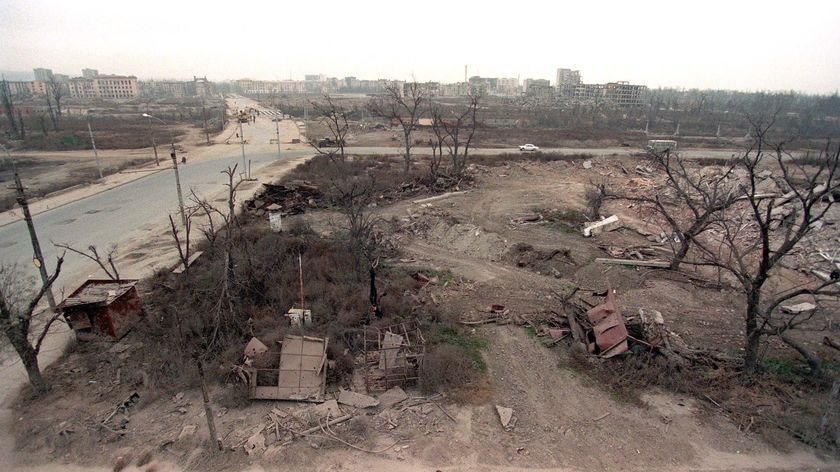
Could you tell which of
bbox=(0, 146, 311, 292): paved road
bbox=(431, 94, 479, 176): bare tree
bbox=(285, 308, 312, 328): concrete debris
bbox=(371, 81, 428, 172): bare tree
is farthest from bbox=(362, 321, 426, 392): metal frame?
bbox=(371, 81, 428, 172): bare tree

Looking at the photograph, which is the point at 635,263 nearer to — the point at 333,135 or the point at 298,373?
the point at 298,373

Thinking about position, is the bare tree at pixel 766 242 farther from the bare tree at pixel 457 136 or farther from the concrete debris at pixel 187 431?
Answer: the bare tree at pixel 457 136

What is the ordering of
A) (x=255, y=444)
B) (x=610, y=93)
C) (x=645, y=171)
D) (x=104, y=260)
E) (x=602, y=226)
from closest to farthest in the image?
(x=255, y=444), (x=104, y=260), (x=602, y=226), (x=645, y=171), (x=610, y=93)

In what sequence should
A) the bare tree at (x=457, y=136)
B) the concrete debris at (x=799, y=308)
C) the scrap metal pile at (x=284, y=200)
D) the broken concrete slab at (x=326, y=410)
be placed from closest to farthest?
1. the broken concrete slab at (x=326, y=410)
2. the concrete debris at (x=799, y=308)
3. the scrap metal pile at (x=284, y=200)
4. the bare tree at (x=457, y=136)

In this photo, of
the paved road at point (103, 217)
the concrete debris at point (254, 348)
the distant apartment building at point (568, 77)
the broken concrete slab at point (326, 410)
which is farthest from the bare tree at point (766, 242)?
the distant apartment building at point (568, 77)

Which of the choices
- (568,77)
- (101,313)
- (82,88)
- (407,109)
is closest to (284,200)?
(101,313)
